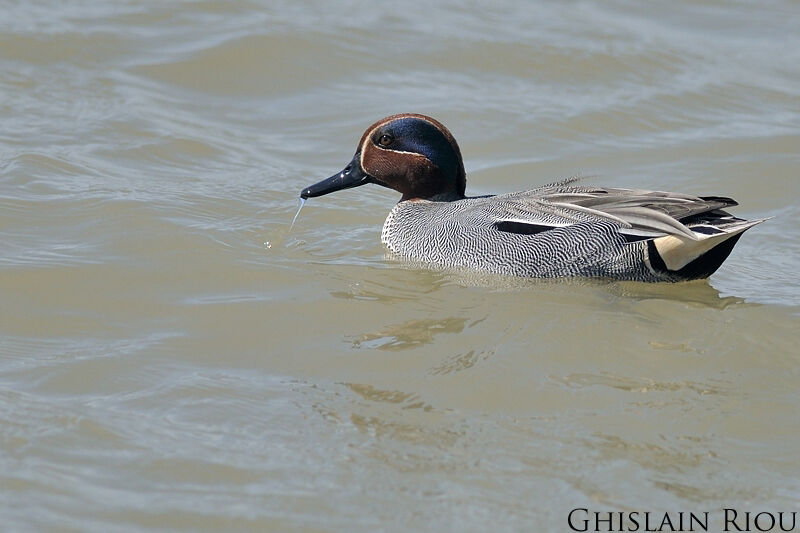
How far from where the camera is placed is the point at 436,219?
26.5 ft

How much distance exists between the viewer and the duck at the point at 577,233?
7.23 m

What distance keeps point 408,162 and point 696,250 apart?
216 centimetres

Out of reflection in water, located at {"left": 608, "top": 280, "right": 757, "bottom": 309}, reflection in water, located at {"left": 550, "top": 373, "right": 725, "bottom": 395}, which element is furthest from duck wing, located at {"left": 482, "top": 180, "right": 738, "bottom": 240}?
reflection in water, located at {"left": 550, "top": 373, "right": 725, "bottom": 395}

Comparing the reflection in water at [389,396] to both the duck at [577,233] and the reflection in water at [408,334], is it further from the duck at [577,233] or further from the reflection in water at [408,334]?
the duck at [577,233]

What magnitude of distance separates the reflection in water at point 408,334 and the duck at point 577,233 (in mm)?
904

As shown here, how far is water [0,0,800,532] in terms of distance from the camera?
16.3ft

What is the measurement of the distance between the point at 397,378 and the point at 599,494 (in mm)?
1451

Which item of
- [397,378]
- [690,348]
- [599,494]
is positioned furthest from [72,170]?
[599,494]

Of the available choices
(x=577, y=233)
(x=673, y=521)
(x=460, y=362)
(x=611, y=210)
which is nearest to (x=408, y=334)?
(x=460, y=362)

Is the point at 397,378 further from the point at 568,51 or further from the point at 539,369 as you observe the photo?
the point at 568,51

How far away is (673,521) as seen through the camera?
470 cm

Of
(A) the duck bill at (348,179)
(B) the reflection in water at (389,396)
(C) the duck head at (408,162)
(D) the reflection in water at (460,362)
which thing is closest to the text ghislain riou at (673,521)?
(B) the reflection in water at (389,396)

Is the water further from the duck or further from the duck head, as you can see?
the duck head

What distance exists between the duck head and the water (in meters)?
0.46
